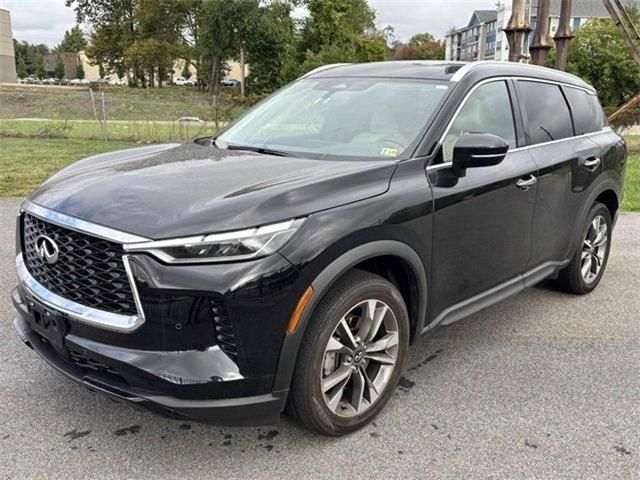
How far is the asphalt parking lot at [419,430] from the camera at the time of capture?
273 cm

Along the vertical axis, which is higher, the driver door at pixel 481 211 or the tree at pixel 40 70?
the tree at pixel 40 70

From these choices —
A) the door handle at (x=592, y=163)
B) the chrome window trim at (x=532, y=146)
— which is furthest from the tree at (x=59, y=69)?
the door handle at (x=592, y=163)

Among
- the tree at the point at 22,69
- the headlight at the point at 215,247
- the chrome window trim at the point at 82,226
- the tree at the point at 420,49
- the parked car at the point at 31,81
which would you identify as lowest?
the headlight at the point at 215,247

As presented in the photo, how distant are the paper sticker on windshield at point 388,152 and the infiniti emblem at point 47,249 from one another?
173cm

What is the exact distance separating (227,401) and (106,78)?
356 feet

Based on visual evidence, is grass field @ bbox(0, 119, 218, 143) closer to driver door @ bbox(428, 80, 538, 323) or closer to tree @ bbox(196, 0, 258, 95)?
driver door @ bbox(428, 80, 538, 323)

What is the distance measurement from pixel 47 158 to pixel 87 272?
38.3 ft

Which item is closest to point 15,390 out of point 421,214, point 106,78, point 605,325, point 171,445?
point 171,445

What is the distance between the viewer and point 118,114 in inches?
867

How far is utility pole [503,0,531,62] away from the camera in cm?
1210

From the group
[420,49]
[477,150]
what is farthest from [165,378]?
[420,49]

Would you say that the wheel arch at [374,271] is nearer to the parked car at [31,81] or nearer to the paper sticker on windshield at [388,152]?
the paper sticker on windshield at [388,152]

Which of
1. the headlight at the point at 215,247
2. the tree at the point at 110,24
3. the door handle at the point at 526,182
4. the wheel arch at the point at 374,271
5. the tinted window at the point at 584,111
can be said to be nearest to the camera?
the headlight at the point at 215,247

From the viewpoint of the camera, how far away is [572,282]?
4.96 metres
